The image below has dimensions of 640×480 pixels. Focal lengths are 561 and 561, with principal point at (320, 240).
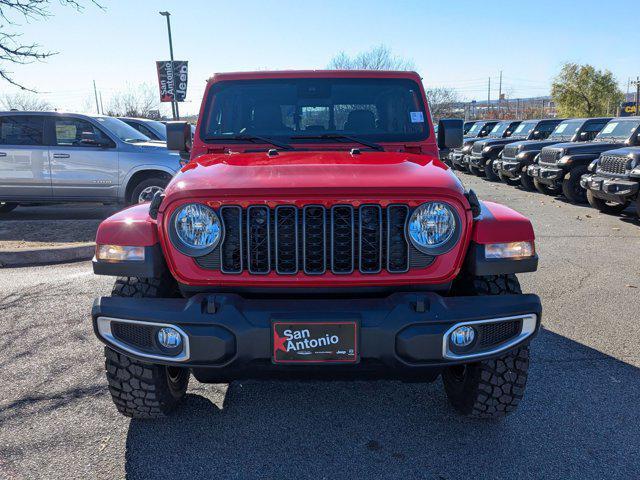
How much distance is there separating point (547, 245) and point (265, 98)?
16.8ft

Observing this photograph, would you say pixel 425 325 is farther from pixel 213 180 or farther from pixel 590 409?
pixel 590 409

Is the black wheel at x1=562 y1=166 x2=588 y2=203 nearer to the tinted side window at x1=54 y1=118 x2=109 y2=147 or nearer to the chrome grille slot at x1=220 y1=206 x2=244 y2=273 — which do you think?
the tinted side window at x1=54 y1=118 x2=109 y2=147

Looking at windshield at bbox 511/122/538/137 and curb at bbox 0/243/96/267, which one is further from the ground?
windshield at bbox 511/122/538/137

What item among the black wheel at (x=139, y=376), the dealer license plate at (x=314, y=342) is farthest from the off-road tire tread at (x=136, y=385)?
the dealer license plate at (x=314, y=342)

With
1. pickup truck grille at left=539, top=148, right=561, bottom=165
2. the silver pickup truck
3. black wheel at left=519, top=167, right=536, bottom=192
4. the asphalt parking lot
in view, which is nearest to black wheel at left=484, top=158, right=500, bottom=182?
black wheel at left=519, top=167, right=536, bottom=192

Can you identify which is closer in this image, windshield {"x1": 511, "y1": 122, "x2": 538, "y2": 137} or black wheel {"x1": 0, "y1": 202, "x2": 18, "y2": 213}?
black wheel {"x1": 0, "y1": 202, "x2": 18, "y2": 213}

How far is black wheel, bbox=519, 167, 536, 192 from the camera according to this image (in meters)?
14.0

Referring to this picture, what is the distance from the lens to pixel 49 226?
8461 millimetres

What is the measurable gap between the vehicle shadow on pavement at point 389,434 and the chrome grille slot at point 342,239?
95 cm

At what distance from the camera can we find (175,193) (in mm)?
2512

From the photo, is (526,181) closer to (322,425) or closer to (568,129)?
(568,129)

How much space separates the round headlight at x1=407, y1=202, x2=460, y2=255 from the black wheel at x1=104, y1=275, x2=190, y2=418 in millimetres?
1284

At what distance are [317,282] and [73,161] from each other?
310 inches

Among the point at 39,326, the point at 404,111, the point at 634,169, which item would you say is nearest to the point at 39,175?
the point at 39,326
